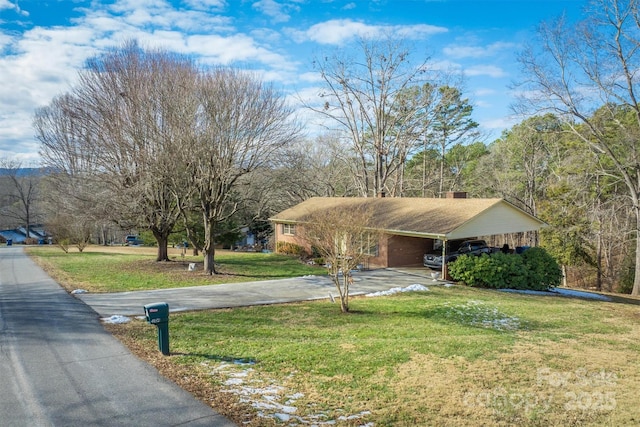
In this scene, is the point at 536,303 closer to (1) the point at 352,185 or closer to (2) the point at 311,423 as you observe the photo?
(2) the point at 311,423

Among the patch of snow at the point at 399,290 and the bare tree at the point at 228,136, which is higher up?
the bare tree at the point at 228,136

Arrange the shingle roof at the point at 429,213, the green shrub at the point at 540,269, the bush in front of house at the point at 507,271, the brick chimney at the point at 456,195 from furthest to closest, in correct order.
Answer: the brick chimney at the point at 456,195, the shingle roof at the point at 429,213, the green shrub at the point at 540,269, the bush in front of house at the point at 507,271

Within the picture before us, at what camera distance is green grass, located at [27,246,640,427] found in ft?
17.6

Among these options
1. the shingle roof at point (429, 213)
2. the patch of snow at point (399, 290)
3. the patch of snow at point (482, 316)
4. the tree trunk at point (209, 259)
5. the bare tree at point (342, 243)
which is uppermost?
the shingle roof at point (429, 213)

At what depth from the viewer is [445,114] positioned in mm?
35719

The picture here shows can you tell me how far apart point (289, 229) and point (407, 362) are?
21.2m

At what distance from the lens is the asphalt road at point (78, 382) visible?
5.05 meters

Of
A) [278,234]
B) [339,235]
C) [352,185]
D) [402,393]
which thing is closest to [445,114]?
[352,185]

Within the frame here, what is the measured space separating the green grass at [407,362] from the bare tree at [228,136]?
22.6 feet

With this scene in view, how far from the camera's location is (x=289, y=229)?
28.0m

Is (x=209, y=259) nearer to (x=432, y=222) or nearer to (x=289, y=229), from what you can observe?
(x=432, y=222)

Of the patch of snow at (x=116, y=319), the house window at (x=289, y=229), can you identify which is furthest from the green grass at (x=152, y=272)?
the house window at (x=289, y=229)

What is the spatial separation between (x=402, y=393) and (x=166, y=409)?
3163 mm

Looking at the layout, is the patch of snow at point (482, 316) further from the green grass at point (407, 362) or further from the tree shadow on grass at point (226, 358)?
the tree shadow on grass at point (226, 358)
